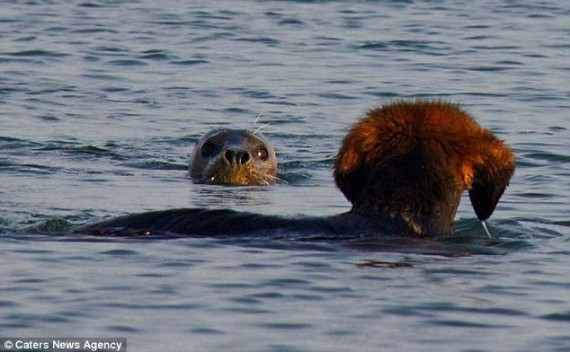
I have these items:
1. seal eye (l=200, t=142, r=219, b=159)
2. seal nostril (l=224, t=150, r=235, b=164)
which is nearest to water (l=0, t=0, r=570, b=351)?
seal eye (l=200, t=142, r=219, b=159)

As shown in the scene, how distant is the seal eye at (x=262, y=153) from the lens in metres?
14.2

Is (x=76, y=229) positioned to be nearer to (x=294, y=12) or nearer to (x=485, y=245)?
(x=485, y=245)

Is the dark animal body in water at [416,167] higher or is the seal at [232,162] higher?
the dark animal body in water at [416,167]

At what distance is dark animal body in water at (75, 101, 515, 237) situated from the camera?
909cm

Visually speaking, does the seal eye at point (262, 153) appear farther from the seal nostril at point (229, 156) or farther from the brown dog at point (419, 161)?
the brown dog at point (419, 161)

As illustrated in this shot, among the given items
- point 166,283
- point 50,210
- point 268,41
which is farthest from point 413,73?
point 166,283

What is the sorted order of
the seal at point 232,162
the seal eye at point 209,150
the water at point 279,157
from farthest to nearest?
1. the seal eye at point 209,150
2. the seal at point 232,162
3. the water at point 279,157

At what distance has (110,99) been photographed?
17422mm

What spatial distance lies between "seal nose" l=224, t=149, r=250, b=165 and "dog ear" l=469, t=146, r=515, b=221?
4960 mm

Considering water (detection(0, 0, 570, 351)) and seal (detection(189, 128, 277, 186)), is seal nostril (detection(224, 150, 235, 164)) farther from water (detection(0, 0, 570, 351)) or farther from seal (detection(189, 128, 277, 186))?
water (detection(0, 0, 570, 351))

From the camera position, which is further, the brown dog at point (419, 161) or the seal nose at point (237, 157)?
the seal nose at point (237, 157)

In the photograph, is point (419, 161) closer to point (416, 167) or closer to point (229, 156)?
point (416, 167)

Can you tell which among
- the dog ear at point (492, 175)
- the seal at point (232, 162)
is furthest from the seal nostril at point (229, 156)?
the dog ear at point (492, 175)

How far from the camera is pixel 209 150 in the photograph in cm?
1429
